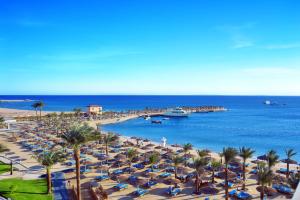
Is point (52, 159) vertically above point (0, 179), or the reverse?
point (52, 159)

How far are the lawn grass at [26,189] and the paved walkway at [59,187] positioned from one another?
2.42 feet

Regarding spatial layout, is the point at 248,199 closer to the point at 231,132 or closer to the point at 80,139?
the point at 80,139

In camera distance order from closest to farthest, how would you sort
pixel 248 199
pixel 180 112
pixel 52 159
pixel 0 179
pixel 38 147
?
1. pixel 248 199
2. pixel 52 159
3. pixel 0 179
4. pixel 38 147
5. pixel 180 112

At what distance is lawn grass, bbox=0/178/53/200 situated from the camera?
2293cm

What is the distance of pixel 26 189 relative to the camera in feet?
81.8

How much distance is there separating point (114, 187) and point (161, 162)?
10.7 meters

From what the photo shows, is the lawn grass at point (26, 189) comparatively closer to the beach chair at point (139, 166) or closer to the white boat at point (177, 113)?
the beach chair at point (139, 166)

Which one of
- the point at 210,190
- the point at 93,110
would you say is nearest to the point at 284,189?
the point at 210,190

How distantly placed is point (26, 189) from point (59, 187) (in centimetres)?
277

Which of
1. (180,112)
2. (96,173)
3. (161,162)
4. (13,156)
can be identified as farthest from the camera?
(180,112)

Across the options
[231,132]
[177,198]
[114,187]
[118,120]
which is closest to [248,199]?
[177,198]

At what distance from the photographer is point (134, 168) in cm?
3222

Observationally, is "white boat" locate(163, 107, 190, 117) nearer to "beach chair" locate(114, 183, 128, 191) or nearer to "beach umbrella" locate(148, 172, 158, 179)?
"beach umbrella" locate(148, 172, 158, 179)

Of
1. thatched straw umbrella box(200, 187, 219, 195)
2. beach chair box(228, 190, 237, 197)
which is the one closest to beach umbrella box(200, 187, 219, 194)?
thatched straw umbrella box(200, 187, 219, 195)
